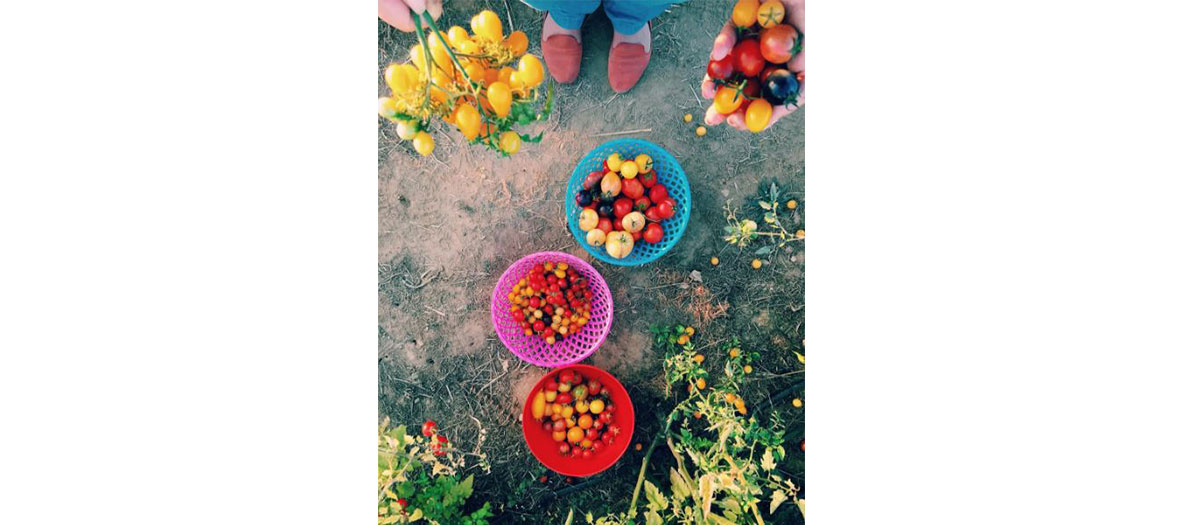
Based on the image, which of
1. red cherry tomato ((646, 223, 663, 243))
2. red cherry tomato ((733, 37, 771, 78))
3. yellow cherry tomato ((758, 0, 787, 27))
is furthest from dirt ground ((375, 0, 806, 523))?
yellow cherry tomato ((758, 0, 787, 27))

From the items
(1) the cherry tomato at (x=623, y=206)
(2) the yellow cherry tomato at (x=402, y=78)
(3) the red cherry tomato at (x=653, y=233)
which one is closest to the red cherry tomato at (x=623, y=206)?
(1) the cherry tomato at (x=623, y=206)

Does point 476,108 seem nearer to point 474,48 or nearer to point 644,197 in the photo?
point 474,48

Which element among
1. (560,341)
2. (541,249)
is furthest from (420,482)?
(541,249)

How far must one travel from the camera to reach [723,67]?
192 centimetres

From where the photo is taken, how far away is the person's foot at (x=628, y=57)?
7.52 ft

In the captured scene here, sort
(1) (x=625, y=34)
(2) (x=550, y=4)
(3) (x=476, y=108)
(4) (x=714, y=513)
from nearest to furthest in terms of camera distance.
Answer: (3) (x=476, y=108)
(2) (x=550, y=4)
(1) (x=625, y=34)
(4) (x=714, y=513)

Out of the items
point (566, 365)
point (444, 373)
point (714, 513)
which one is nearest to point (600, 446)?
point (566, 365)

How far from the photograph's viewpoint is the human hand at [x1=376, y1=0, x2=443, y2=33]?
5.93ft

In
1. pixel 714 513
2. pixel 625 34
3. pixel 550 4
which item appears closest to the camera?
pixel 550 4

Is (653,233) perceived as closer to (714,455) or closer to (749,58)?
(749,58)

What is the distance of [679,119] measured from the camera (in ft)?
7.99

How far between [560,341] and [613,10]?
4.14ft

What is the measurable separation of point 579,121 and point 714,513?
5.54 ft

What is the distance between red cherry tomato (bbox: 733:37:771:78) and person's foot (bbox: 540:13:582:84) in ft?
2.28
